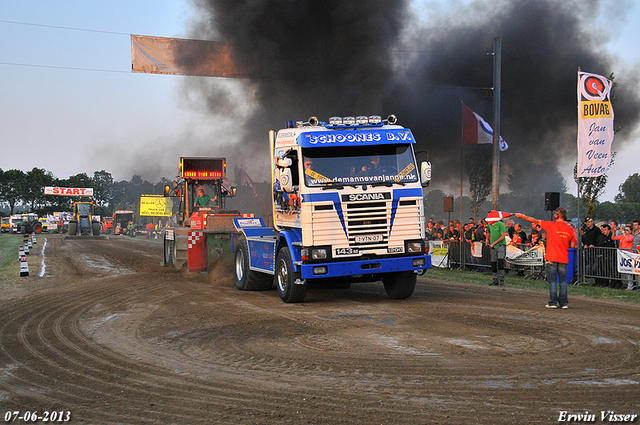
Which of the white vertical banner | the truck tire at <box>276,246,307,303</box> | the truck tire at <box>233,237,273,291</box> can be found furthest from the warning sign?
the truck tire at <box>276,246,307,303</box>

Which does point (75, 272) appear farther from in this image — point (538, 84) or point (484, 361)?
point (538, 84)

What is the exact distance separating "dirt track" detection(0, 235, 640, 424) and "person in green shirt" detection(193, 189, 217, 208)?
681cm

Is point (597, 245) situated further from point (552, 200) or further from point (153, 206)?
point (153, 206)

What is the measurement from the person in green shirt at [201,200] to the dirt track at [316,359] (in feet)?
22.3

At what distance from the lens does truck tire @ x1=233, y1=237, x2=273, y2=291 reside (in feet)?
45.4

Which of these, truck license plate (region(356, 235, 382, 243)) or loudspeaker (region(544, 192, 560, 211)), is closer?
truck license plate (region(356, 235, 382, 243))

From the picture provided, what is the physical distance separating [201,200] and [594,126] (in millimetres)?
11337

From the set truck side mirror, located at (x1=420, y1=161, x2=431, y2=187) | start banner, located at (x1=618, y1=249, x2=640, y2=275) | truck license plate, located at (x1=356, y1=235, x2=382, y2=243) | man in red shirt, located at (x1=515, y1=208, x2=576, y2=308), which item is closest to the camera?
man in red shirt, located at (x1=515, y1=208, x2=576, y2=308)

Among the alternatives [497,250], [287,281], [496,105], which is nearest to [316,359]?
[287,281]

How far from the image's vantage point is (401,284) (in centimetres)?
1207

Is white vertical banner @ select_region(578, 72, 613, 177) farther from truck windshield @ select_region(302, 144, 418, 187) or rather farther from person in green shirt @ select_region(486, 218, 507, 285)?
truck windshield @ select_region(302, 144, 418, 187)

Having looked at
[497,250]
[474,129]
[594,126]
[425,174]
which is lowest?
[497,250]

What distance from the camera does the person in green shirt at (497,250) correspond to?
51.3ft

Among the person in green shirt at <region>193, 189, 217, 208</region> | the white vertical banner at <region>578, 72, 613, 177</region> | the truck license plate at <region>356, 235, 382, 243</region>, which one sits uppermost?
the white vertical banner at <region>578, 72, 613, 177</region>
